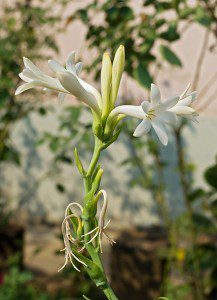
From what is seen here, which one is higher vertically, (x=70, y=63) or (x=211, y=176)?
(x=70, y=63)

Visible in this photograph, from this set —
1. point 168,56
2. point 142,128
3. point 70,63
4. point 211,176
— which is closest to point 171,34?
point 168,56

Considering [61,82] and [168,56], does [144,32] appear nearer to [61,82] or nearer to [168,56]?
[168,56]

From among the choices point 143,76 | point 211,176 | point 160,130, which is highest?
point 160,130

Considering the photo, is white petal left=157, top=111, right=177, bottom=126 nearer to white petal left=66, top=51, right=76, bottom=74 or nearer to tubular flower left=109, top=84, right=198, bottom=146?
tubular flower left=109, top=84, right=198, bottom=146

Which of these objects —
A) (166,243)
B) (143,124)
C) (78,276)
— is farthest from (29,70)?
(166,243)

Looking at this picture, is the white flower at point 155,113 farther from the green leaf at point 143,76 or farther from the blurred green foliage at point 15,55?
the blurred green foliage at point 15,55

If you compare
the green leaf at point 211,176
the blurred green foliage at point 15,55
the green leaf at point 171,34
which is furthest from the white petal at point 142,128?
the blurred green foliage at point 15,55

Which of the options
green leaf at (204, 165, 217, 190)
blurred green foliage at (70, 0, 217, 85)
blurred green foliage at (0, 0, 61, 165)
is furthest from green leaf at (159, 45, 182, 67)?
blurred green foliage at (0, 0, 61, 165)
